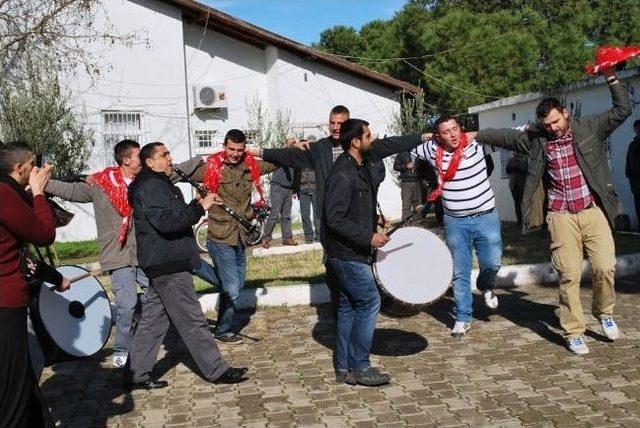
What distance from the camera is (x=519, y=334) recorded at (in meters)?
7.39

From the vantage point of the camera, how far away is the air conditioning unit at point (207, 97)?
20.4 m

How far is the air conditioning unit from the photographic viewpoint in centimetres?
2041

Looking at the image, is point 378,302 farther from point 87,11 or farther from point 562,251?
point 87,11

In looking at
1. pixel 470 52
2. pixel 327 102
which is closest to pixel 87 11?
pixel 327 102

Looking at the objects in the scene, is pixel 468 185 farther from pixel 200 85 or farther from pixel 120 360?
pixel 200 85

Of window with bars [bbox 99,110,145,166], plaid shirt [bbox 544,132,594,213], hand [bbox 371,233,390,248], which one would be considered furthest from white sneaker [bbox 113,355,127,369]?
window with bars [bbox 99,110,145,166]

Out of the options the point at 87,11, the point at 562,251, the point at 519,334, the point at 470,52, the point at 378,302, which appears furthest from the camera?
the point at 470,52

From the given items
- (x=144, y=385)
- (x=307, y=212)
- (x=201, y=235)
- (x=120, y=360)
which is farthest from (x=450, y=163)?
(x=201, y=235)

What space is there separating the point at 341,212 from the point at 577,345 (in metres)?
2.28

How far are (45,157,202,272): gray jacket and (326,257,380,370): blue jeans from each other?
1.85 m

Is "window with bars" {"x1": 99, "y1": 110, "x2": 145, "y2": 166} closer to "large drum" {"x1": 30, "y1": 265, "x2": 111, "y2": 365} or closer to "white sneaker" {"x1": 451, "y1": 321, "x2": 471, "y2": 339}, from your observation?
"large drum" {"x1": 30, "y1": 265, "x2": 111, "y2": 365}

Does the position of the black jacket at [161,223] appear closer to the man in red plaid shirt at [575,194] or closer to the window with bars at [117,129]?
the man in red plaid shirt at [575,194]

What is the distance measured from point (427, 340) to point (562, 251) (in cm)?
147

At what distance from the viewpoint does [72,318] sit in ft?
20.9
